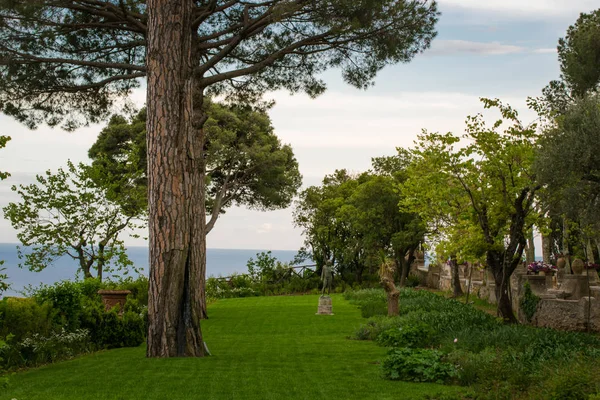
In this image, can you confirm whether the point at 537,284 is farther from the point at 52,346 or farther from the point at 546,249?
the point at 52,346

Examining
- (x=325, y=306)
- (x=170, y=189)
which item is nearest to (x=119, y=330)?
(x=170, y=189)

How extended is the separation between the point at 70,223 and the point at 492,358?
17566 millimetres

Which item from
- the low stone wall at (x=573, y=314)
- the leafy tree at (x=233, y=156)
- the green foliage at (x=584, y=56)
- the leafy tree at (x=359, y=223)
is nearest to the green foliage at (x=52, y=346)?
the low stone wall at (x=573, y=314)

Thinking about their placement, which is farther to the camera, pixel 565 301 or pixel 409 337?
pixel 565 301

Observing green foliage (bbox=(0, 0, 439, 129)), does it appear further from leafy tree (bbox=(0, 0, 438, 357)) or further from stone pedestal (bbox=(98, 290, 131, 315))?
stone pedestal (bbox=(98, 290, 131, 315))

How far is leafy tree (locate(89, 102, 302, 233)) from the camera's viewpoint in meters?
32.1

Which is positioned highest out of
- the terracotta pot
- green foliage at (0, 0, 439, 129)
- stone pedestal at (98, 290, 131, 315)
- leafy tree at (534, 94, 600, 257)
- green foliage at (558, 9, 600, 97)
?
green foliage at (558, 9, 600, 97)

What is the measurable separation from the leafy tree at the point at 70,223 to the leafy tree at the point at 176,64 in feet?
14.2

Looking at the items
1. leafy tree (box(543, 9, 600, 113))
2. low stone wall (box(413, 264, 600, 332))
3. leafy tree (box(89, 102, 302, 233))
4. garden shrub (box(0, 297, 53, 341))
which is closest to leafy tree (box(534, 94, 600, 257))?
low stone wall (box(413, 264, 600, 332))

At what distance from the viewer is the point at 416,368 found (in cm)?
943

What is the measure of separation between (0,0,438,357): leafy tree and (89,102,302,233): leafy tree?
10927 mm

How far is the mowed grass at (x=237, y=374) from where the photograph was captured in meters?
8.42

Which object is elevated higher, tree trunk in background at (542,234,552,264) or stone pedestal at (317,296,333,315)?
tree trunk in background at (542,234,552,264)

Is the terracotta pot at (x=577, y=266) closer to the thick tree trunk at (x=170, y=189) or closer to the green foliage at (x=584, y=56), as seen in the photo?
the thick tree trunk at (x=170, y=189)
